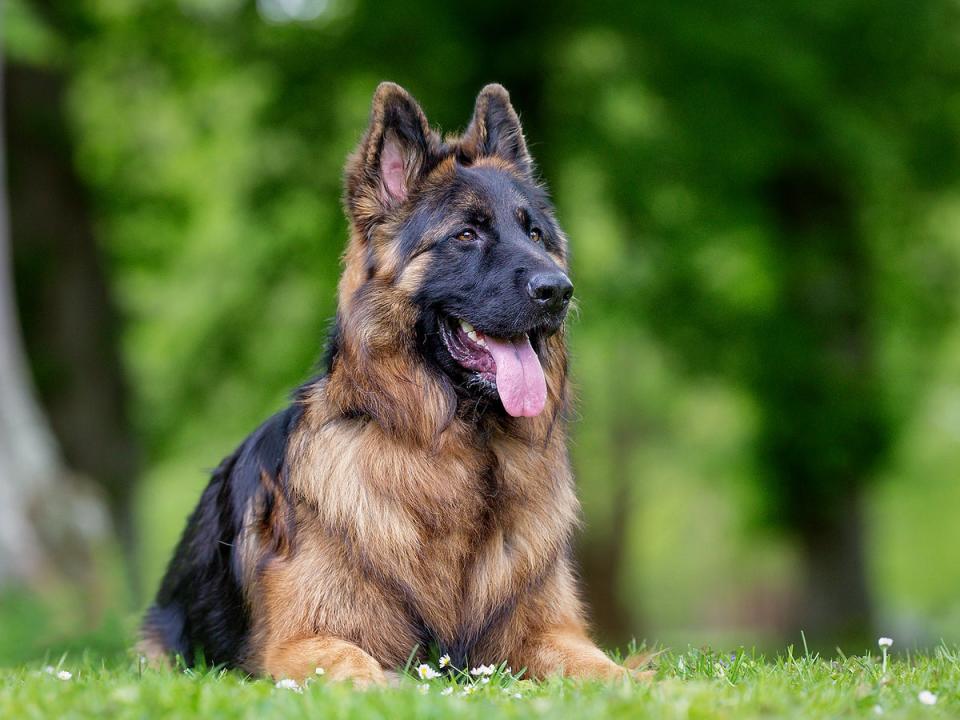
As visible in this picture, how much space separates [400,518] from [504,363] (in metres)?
0.78

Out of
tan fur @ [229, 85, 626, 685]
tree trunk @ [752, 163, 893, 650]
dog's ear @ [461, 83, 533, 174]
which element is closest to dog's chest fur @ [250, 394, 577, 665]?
tan fur @ [229, 85, 626, 685]

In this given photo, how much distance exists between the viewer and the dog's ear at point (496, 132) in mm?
6262

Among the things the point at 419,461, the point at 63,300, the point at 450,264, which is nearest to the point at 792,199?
the point at 63,300

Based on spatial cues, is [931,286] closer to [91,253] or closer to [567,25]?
[567,25]

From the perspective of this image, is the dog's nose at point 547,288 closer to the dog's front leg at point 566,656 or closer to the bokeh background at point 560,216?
the dog's front leg at point 566,656

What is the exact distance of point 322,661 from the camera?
4.98 meters

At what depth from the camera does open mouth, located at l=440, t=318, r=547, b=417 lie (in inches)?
214

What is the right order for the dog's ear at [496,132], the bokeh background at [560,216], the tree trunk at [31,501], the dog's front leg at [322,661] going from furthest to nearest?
the bokeh background at [560,216], the tree trunk at [31,501], the dog's ear at [496,132], the dog's front leg at [322,661]

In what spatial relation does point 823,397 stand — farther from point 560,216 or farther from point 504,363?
point 504,363

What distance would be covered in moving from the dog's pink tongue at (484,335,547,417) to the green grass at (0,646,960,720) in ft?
3.60

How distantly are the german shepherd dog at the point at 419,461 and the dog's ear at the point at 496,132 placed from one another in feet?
1.26

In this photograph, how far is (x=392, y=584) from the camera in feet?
17.3

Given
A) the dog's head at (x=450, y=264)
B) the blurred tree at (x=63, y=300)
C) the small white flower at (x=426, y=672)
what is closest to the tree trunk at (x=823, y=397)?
the blurred tree at (x=63, y=300)

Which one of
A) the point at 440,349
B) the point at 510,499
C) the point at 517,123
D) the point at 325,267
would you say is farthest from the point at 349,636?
the point at 325,267
